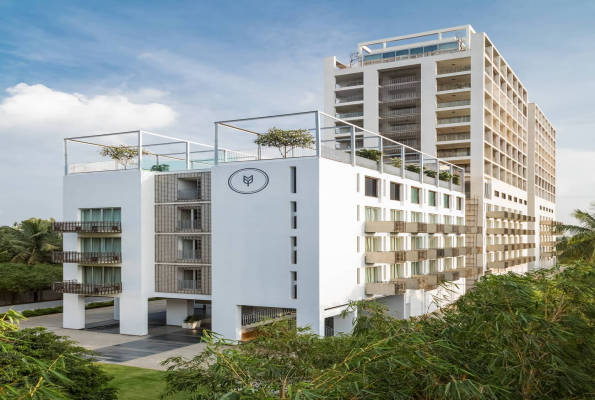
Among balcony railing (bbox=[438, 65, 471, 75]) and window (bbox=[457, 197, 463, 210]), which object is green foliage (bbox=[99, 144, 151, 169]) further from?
balcony railing (bbox=[438, 65, 471, 75])

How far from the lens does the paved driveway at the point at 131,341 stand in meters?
30.6

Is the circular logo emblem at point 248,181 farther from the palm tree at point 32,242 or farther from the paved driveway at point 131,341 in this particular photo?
the palm tree at point 32,242

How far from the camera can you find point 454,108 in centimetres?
5869

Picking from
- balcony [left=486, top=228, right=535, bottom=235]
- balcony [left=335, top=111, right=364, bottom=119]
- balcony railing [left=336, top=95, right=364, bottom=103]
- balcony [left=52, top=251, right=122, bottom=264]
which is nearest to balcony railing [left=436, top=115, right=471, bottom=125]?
balcony [left=335, top=111, right=364, bottom=119]

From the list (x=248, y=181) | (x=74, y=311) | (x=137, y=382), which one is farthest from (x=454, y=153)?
(x=137, y=382)

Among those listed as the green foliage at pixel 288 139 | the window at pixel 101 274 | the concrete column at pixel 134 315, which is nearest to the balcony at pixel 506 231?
the green foliage at pixel 288 139

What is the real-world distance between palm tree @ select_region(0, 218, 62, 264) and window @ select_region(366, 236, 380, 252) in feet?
102

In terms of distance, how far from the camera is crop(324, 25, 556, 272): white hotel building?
191 feet

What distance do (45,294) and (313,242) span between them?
104 feet

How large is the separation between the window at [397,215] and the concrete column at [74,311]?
898 inches

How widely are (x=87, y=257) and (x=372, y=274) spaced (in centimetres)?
1949

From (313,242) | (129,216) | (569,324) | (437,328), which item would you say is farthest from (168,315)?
(569,324)

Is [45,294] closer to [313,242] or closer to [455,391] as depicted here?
[313,242]

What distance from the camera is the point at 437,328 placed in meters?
11.5
